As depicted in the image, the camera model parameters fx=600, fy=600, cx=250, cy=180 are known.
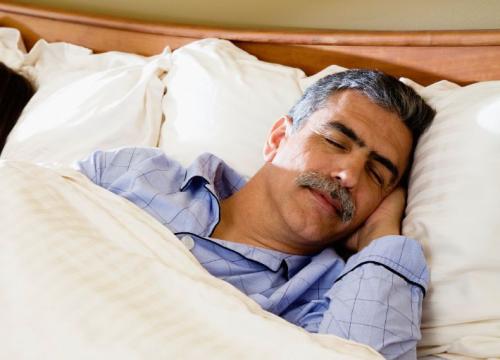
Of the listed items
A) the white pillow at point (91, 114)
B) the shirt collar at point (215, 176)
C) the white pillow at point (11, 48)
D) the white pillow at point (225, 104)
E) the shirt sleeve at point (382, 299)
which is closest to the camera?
the shirt sleeve at point (382, 299)

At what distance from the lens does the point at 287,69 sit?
1.49m

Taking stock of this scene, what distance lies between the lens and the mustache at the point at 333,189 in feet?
3.51

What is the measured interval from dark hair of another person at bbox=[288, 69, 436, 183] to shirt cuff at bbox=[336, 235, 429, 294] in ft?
0.85

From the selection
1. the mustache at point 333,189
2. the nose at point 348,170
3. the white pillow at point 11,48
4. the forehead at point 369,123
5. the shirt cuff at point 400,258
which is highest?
the forehead at point 369,123

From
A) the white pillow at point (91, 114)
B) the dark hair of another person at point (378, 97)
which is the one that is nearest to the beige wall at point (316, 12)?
the white pillow at point (91, 114)

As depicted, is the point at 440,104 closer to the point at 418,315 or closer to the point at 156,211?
the point at 418,315

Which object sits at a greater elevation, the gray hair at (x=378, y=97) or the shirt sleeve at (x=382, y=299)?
the gray hair at (x=378, y=97)

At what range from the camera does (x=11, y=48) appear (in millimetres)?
1923

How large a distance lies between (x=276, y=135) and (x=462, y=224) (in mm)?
444

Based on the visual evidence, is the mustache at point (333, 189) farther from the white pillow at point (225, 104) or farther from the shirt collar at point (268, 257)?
the white pillow at point (225, 104)

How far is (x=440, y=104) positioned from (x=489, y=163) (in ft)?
0.71

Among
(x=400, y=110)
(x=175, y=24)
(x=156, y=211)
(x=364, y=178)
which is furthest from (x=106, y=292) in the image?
(x=175, y=24)

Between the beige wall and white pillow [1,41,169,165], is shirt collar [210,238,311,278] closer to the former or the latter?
white pillow [1,41,169,165]

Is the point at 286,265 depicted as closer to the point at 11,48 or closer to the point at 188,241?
the point at 188,241
